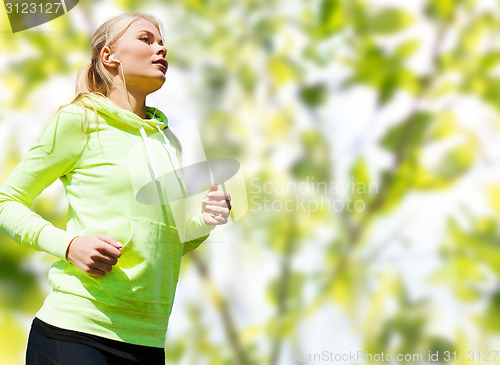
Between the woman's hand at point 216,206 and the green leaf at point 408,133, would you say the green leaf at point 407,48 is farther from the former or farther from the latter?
the woman's hand at point 216,206

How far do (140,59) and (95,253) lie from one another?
221mm

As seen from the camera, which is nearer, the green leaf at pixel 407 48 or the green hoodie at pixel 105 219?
the green hoodie at pixel 105 219

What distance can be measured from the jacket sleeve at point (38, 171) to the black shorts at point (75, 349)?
9 cm

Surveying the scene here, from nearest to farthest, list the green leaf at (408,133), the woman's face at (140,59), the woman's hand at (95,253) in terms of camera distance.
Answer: the woman's hand at (95,253), the woman's face at (140,59), the green leaf at (408,133)

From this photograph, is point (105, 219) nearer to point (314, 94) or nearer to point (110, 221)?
point (110, 221)

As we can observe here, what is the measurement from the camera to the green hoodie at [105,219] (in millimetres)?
603

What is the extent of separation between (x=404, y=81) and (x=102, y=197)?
3.33ft

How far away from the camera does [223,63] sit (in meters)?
1.47

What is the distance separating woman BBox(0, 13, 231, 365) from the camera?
60 centimetres

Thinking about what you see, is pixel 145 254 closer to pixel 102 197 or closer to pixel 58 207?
pixel 102 197

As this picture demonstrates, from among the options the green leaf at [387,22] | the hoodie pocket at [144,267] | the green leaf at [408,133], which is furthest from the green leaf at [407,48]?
the hoodie pocket at [144,267]

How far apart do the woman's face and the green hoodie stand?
0.14ft

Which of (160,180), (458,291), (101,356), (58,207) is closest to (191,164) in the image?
(160,180)

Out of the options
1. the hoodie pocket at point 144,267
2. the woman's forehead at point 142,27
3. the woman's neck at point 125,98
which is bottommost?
the hoodie pocket at point 144,267
